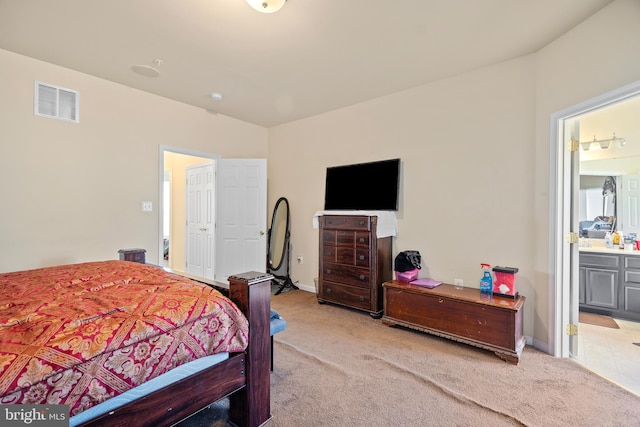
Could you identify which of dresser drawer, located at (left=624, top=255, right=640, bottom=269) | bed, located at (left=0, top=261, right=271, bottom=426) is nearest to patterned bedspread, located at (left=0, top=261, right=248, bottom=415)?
bed, located at (left=0, top=261, right=271, bottom=426)

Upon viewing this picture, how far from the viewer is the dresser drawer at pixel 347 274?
137 inches

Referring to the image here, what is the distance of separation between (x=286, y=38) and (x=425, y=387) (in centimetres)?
294

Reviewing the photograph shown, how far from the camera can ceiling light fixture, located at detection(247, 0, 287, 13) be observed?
6.59ft

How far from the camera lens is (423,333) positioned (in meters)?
2.98

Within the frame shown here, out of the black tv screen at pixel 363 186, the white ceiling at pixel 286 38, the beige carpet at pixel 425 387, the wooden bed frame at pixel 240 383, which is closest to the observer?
the wooden bed frame at pixel 240 383

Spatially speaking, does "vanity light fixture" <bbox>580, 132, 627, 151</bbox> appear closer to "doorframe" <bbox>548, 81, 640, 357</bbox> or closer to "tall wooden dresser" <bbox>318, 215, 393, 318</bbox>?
"doorframe" <bbox>548, 81, 640, 357</bbox>

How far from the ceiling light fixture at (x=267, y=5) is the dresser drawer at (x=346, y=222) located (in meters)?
2.19

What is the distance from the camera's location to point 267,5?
2.04 m

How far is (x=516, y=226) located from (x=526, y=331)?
988 millimetres

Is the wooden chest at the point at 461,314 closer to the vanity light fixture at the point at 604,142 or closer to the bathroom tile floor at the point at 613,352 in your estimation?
the bathroom tile floor at the point at 613,352

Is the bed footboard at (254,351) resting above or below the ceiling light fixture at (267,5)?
below

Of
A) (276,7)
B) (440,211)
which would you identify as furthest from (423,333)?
(276,7)

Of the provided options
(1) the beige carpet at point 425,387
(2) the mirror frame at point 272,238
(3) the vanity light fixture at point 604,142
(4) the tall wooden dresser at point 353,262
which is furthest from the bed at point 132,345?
(3) the vanity light fixture at point 604,142

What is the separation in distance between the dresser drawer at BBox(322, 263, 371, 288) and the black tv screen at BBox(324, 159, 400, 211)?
2.65 ft
